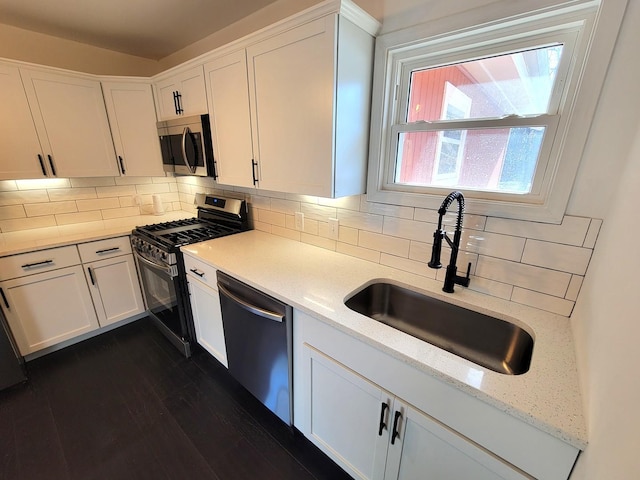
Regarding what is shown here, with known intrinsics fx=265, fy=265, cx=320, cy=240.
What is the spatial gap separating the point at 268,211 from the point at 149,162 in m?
1.33

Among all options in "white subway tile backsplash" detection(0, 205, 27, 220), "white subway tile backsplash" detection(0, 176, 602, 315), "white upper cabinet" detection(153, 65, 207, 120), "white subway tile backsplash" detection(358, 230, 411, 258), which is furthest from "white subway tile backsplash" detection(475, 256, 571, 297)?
"white subway tile backsplash" detection(0, 205, 27, 220)

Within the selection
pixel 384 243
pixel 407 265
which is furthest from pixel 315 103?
pixel 407 265

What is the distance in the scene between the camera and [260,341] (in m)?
1.46

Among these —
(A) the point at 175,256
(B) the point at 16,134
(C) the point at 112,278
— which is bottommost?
(C) the point at 112,278

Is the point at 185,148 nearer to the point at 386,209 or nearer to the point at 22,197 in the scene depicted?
the point at 22,197

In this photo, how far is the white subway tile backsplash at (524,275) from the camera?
1092 millimetres

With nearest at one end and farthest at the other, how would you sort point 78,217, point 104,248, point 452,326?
1. point 452,326
2. point 104,248
3. point 78,217

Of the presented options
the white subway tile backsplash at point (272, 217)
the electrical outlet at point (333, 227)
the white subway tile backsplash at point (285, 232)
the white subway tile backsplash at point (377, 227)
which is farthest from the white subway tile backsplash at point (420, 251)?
the white subway tile backsplash at point (272, 217)

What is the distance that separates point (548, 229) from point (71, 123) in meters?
3.24

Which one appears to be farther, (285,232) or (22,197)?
(22,197)

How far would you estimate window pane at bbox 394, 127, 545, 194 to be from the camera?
3.73 ft

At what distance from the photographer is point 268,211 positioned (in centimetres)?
215

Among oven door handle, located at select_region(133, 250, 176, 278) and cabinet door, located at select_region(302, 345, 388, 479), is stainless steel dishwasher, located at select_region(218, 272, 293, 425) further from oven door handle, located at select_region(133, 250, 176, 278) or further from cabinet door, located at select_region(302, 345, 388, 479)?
oven door handle, located at select_region(133, 250, 176, 278)

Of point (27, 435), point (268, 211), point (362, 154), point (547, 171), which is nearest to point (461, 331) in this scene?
point (547, 171)
